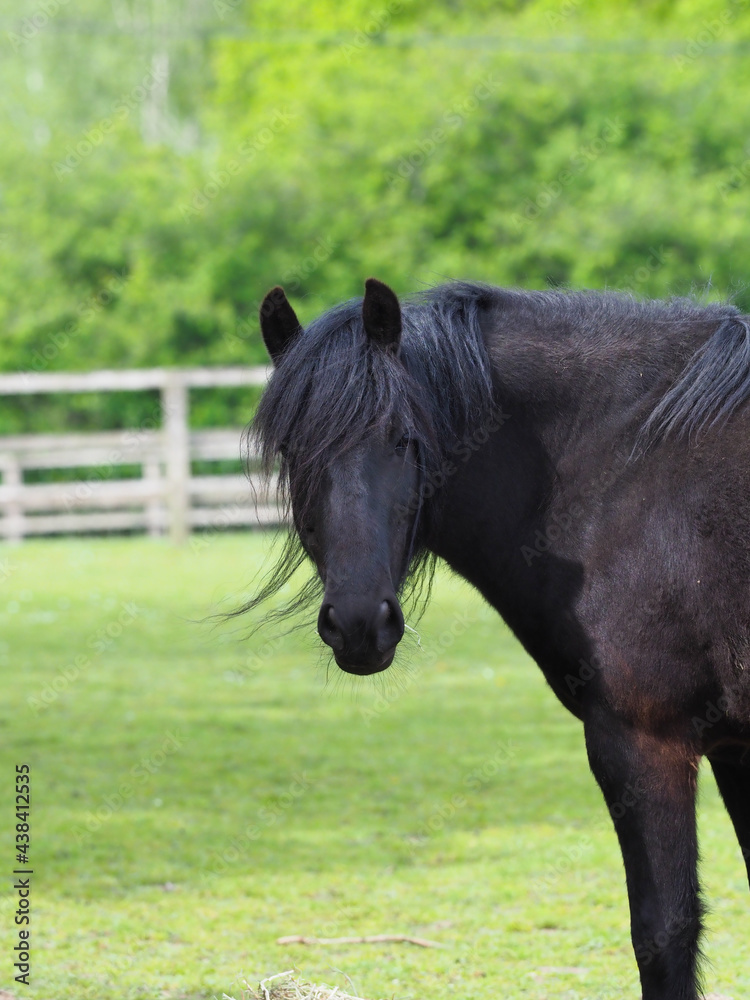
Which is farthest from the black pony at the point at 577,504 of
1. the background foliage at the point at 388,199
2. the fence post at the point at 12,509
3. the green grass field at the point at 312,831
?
the background foliage at the point at 388,199

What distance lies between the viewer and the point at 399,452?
9.46ft

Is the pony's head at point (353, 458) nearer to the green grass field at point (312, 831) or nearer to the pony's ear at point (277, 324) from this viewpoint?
the pony's ear at point (277, 324)

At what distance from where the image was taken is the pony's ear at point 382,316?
290 centimetres

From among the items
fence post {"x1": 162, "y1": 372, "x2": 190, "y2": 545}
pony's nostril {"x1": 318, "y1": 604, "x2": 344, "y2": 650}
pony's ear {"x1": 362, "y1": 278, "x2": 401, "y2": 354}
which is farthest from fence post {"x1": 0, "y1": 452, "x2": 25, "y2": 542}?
pony's nostril {"x1": 318, "y1": 604, "x2": 344, "y2": 650}

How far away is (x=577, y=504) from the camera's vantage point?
3072 mm

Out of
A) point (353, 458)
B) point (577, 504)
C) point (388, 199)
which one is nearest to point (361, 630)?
point (353, 458)

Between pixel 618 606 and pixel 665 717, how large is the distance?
0.30 metres

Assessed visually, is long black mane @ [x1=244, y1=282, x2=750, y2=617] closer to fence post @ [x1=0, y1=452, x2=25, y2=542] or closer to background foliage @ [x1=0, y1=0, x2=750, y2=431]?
fence post @ [x1=0, y1=452, x2=25, y2=542]

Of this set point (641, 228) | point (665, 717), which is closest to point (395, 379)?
point (665, 717)

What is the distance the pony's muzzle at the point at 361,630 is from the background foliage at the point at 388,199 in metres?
16.2

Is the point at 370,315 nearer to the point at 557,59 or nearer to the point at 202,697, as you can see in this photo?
the point at 202,697

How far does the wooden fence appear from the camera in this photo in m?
15.5

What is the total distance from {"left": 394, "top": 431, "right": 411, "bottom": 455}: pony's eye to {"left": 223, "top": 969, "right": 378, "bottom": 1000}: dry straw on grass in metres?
1.63

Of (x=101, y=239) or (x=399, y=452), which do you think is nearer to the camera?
(x=399, y=452)
